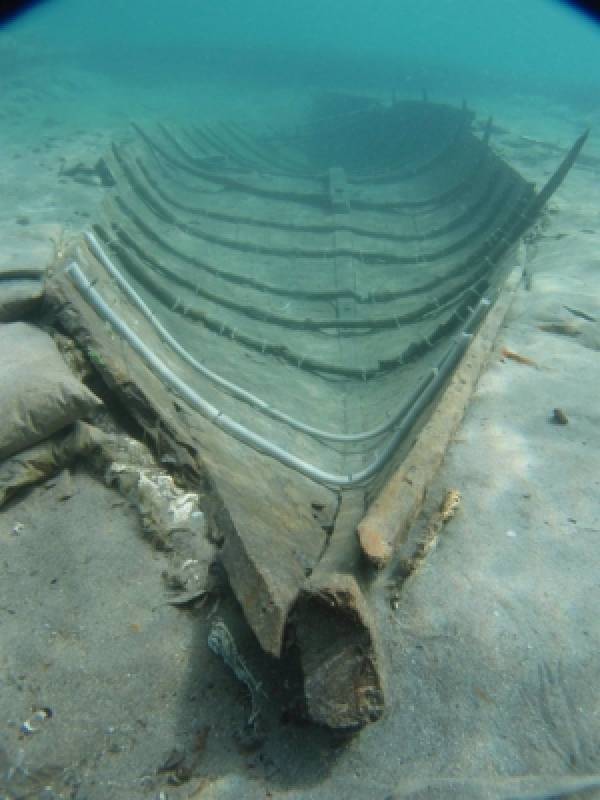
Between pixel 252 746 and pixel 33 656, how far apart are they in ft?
3.25

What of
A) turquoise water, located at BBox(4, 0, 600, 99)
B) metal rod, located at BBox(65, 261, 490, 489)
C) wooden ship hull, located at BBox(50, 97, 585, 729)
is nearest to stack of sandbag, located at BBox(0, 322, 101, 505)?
wooden ship hull, located at BBox(50, 97, 585, 729)

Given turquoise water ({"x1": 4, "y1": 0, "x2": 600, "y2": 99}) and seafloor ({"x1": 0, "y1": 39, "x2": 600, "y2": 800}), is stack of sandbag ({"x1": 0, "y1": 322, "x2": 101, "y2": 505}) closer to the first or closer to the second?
seafloor ({"x1": 0, "y1": 39, "x2": 600, "y2": 800})

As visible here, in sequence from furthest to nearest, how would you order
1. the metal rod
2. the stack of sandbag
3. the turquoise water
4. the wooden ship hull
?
the turquoise water, the metal rod, the stack of sandbag, the wooden ship hull

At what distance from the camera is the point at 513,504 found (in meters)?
2.71

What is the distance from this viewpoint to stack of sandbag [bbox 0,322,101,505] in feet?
8.34

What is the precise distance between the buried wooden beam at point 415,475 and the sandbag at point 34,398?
1720mm

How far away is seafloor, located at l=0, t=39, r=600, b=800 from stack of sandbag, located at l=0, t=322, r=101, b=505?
15cm

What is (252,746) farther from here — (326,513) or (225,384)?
(225,384)

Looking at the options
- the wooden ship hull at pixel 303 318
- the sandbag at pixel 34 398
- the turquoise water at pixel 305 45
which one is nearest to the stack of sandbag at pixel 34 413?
the sandbag at pixel 34 398

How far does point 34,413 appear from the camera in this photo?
8.51 ft

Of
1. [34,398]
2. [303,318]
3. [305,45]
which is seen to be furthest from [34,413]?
[305,45]

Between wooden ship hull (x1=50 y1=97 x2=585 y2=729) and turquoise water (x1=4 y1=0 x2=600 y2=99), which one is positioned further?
turquoise water (x1=4 y1=0 x2=600 y2=99)

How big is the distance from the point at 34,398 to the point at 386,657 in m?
2.19

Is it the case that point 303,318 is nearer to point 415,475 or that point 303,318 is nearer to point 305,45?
point 415,475
